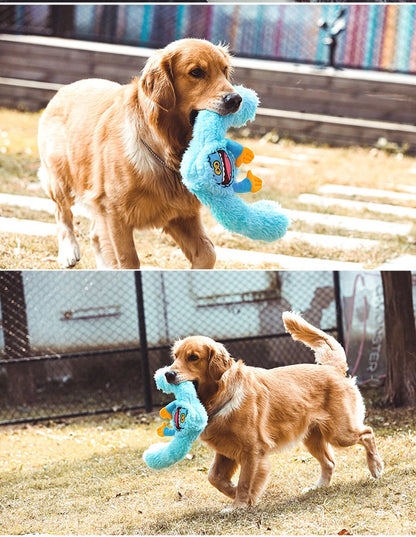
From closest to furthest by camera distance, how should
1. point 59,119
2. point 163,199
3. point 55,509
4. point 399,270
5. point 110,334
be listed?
point 163,199 → point 55,509 → point 59,119 → point 399,270 → point 110,334

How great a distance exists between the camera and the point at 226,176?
10.2 feet

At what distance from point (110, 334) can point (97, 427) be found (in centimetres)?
88

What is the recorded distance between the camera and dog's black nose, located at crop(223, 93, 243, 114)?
Result: 292 centimetres

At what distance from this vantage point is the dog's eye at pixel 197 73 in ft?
9.86

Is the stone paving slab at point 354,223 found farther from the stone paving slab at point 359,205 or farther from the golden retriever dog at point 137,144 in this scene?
the golden retriever dog at point 137,144

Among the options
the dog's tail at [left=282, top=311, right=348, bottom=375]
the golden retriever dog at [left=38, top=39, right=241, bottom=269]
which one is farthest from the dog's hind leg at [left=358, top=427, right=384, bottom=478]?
the golden retriever dog at [left=38, top=39, right=241, bottom=269]

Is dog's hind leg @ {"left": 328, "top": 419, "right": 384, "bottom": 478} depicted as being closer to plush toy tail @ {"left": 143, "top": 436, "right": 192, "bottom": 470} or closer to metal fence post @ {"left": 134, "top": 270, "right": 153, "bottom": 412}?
plush toy tail @ {"left": 143, "top": 436, "right": 192, "bottom": 470}

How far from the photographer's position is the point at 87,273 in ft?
18.6

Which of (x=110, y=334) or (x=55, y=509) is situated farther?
(x=110, y=334)

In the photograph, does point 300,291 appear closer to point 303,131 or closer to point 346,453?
point 303,131

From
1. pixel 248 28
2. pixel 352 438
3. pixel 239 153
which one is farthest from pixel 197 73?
pixel 352 438

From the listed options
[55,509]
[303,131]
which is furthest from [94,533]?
[303,131]

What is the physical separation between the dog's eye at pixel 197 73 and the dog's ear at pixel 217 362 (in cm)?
115

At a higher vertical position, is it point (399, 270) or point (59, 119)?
point (59, 119)
